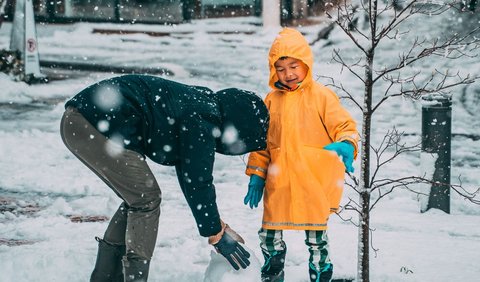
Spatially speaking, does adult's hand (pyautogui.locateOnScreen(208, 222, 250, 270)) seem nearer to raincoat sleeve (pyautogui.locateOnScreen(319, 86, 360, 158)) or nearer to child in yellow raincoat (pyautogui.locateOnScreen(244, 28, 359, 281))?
child in yellow raincoat (pyautogui.locateOnScreen(244, 28, 359, 281))

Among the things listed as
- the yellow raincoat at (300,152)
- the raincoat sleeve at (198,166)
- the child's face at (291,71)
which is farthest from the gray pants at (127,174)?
the child's face at (291,71)

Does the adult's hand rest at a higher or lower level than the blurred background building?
lower

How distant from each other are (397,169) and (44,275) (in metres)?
4.23

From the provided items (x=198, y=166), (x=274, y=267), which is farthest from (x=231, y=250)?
(x=274, y=267)

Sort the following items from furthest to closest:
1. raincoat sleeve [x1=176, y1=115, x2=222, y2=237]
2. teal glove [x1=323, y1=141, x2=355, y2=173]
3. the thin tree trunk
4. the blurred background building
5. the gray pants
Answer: the blurred background building, the thin tree trunk, teal glove [x1=323, y1=141, x2=355, y2=173], the gray pants, raincoat sleeve [x1=176, y1=115, x2=222, y2=237]

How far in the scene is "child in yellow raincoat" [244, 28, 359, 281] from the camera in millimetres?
4094

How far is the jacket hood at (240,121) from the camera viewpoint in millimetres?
3768

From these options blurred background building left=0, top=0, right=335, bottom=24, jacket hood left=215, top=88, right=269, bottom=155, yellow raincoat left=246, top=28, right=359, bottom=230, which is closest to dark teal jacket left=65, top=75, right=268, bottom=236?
jacket hood left=215, top=88, right=269, bottom=155

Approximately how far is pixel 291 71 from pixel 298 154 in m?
0.45

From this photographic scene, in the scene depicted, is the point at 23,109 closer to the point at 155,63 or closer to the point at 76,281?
the point at 155,63

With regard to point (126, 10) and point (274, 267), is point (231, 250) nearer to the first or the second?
point (274, 267)

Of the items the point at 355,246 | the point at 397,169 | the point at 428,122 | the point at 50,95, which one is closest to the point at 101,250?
the point at 355,246

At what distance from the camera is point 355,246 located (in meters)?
5.30

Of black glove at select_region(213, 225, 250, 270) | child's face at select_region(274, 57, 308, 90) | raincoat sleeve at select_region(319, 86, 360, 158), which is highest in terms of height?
child's face at select_region(274, 57, 308, 90)
